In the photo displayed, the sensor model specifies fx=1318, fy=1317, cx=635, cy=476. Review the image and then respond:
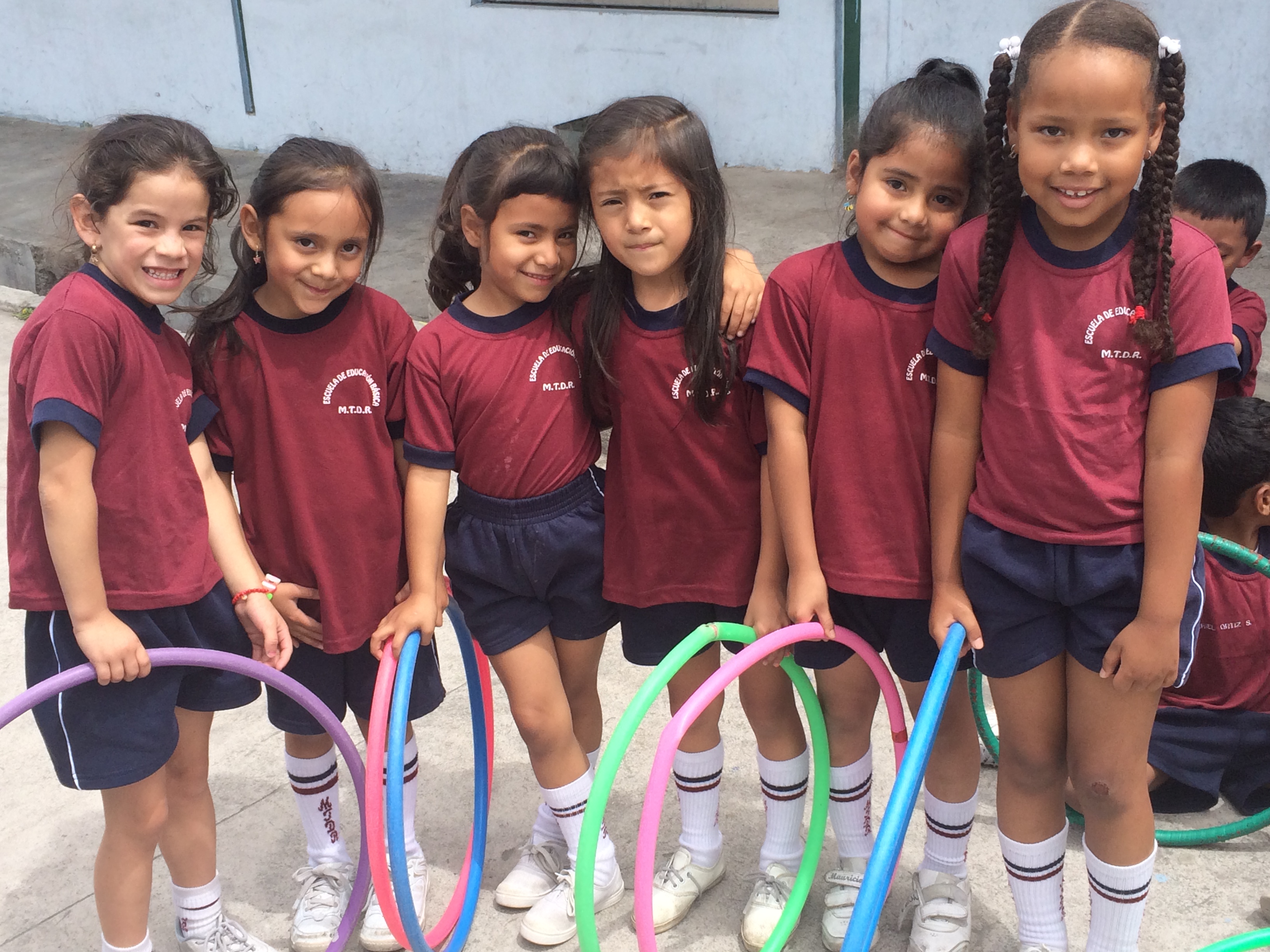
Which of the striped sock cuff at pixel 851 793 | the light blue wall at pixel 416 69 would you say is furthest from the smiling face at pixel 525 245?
the light blue wall at pixel 416 69

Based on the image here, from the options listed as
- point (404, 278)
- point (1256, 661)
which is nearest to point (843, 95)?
point (404, 278)

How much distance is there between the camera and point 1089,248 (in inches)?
86.1

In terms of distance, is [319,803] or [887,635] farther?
[319,803]

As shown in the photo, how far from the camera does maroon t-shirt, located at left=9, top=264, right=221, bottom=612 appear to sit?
231 centimetres

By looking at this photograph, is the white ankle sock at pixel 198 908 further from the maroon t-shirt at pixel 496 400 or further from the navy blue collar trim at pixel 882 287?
the navy blue collar trim at pixel 882 287

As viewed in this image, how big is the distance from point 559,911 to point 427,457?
1.07m

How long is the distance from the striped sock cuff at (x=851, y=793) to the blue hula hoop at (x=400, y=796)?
0.79 meters

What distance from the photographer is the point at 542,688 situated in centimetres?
281

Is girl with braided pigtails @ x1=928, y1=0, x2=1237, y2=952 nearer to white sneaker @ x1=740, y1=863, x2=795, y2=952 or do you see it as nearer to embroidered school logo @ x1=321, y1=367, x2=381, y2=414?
white sneaker @ x1=740, y1=863, x2=795, y2=952

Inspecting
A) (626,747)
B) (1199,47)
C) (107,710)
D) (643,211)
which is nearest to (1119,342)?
(643,211)

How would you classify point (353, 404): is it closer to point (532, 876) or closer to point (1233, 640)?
point (532, 876)

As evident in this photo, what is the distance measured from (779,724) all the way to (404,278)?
4559 mm

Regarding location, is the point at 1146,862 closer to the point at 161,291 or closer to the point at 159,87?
the point at 161,291

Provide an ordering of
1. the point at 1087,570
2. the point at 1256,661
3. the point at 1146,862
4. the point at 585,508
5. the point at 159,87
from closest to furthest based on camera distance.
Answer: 1. the point at 1087,570
2. the point at 1146,862
3. the point at 585,508
4. the point at 1256,661
5. the point at 159,87
